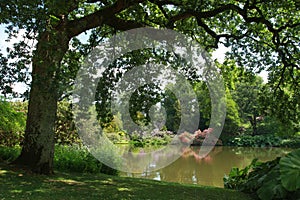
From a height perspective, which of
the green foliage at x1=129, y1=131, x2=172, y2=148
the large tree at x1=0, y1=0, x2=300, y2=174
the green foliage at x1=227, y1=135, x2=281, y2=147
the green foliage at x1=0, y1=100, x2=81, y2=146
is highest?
the large tree at x1=0, y1=0, x2=300, y2=174

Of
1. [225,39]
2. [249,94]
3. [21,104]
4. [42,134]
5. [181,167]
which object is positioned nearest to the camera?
[42,134]

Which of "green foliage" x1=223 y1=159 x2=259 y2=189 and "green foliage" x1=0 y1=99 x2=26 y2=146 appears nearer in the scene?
"green foliage" x1=223 y1=159 x2=259 y2=189

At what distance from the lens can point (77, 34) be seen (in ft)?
21.8

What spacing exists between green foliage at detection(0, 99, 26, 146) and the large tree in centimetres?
302

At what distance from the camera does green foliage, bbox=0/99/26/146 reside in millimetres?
9594

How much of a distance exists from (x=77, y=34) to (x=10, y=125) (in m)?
4.79

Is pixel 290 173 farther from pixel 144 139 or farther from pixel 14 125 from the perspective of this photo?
pixel 144 139

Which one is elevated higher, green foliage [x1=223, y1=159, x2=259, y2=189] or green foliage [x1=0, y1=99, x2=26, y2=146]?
green foliage [x1=0, y1=99, x2=26, y2=146]

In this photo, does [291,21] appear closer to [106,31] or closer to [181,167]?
[106,31]

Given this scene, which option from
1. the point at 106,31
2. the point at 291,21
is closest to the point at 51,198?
the point at 106,31

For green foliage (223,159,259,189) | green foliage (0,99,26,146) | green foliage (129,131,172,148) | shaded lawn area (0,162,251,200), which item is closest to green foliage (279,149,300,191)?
shaded lawn area (0,162,251,200)

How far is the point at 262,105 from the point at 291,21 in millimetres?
3011

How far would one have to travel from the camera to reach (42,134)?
611 cm

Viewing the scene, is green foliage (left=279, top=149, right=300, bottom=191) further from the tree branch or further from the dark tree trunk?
the dark tree trunk
